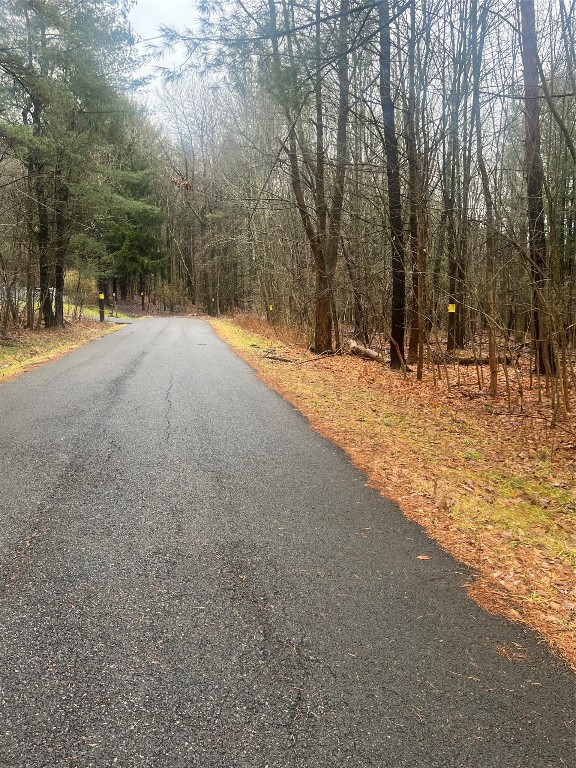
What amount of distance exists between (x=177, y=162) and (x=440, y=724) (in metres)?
50.4

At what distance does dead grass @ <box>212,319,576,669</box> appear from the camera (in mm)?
3273

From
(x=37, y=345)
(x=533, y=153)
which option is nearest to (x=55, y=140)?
(x=37, y=345)

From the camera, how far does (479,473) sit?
5633 mm

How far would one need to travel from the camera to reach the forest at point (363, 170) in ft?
22.5

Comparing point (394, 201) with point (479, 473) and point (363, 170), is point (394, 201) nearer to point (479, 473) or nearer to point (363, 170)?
point (363, 170)

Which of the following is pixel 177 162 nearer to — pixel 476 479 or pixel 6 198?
pixel 6 198

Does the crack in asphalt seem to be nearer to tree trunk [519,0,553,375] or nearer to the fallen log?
tree trunk [519,0,553,375]

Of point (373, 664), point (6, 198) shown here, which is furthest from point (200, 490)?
point (6, 198)

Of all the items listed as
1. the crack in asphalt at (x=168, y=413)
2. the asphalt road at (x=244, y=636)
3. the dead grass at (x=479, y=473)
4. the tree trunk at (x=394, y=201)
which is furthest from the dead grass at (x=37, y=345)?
the tree trunk at (x=394, y=201)

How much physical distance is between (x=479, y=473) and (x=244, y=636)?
3.78 m

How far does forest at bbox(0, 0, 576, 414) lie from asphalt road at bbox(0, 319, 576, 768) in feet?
14.7

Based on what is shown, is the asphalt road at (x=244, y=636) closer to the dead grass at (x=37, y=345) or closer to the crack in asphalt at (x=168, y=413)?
the crack in asphalt at (x=168, y=413)

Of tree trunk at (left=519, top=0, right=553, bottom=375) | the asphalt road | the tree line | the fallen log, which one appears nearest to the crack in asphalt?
the asphalt road

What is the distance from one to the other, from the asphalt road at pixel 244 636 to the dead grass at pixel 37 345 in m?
7.56
